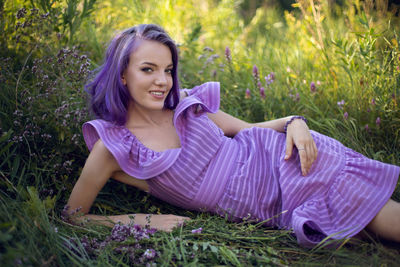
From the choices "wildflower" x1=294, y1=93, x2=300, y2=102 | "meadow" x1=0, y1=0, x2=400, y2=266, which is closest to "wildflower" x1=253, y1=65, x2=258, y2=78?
"meadow" x1=0, y1=0, x2=400, y2=266

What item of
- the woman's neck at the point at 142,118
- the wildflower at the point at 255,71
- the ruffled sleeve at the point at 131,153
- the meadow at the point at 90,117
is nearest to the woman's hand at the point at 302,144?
the meadow at the point at 90,117

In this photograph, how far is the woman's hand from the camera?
1838 millimetres

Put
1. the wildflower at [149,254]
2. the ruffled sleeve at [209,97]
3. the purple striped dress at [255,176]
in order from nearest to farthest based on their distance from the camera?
1. the wildflower at [149,254]
2. the purple striped dress at [255,176]
3. the ruffled sleeve at [209,97]

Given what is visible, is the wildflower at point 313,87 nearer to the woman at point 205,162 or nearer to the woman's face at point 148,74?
the woman at point 205,162

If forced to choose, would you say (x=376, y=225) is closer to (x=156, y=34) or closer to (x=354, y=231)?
(x=354, y=231)

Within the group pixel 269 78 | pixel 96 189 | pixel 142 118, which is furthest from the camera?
pixel 269 78

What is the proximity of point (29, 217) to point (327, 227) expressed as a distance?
1.41m

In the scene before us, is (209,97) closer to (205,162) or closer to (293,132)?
(205,162)

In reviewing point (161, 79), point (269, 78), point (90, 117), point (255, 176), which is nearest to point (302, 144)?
point (255, 176)

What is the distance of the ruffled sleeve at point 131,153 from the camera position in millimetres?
1865

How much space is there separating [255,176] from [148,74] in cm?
84

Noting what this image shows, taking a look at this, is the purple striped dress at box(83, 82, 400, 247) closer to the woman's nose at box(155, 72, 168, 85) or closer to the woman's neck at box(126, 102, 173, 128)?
the woman's neck at box(126, 102, 173, 128)

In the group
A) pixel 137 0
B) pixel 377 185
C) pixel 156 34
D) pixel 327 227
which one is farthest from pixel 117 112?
pixel 137 0

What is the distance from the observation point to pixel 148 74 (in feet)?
6.34
